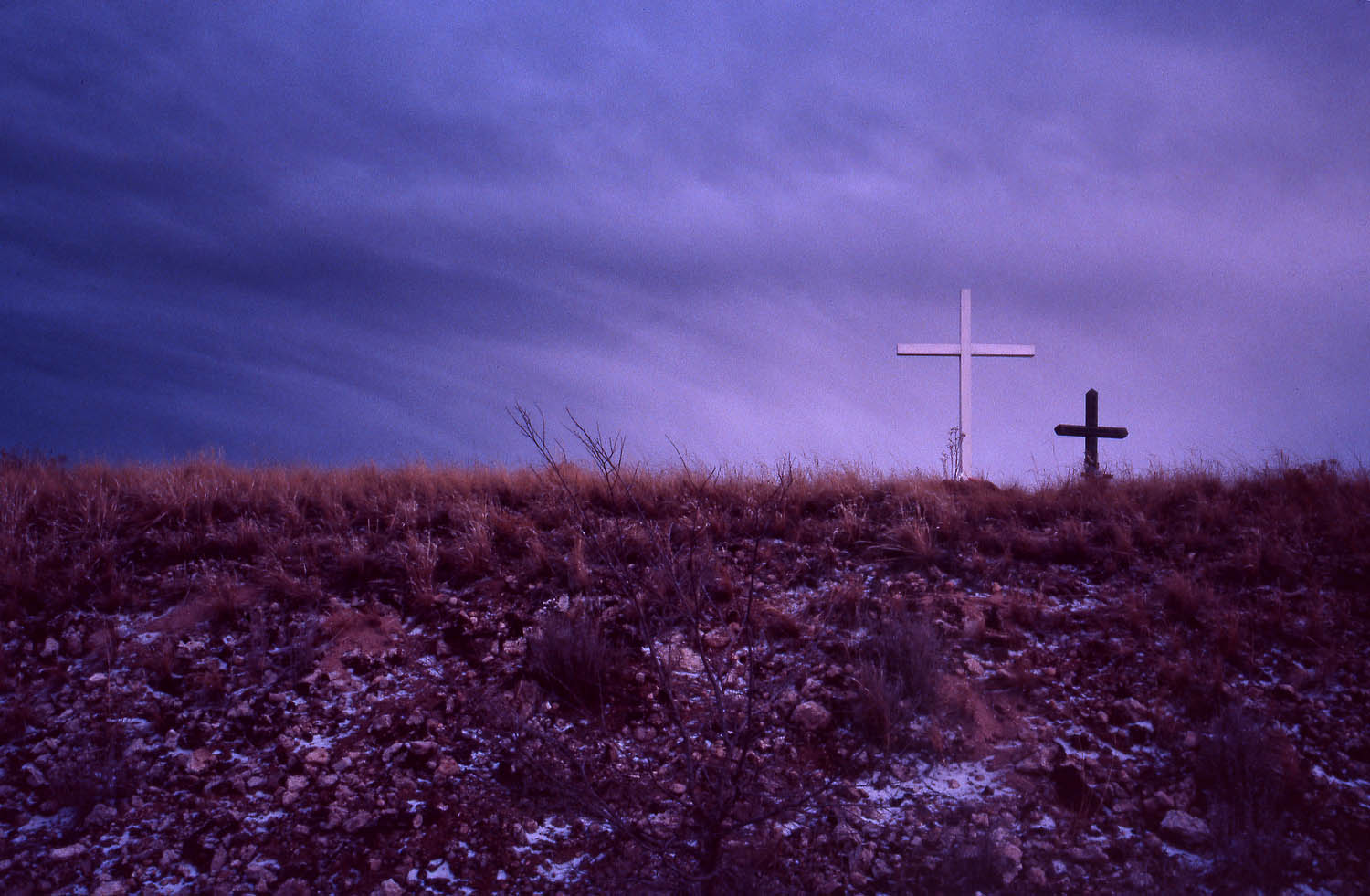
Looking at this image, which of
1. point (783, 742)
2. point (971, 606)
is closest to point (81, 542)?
point (783, 742)

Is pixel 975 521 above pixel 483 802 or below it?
above

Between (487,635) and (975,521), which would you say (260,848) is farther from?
(975,521)

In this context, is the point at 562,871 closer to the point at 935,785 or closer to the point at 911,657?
the point at 935,785

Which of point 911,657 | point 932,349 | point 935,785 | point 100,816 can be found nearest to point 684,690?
point 911,657

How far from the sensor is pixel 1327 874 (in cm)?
461

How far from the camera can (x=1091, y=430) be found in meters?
11.9

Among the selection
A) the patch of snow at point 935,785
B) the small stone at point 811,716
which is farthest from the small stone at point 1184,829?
the small stone at point 811,716

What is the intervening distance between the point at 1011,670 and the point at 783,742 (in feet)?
6.22

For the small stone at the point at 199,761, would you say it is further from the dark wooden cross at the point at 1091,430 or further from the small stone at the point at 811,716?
the dark wooden cross at the point at 1091,430

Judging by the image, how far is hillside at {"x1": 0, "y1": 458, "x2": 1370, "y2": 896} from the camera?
483cm

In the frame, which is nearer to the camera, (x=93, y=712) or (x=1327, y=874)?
(x=1327, y=874)

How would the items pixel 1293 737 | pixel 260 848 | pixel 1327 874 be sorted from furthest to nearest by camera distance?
1. pixel 1293 737
2. pixel 260 848
3. pixel 1327 874

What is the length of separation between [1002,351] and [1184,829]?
8.64m

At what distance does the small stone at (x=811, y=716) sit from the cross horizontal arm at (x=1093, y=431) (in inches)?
303
